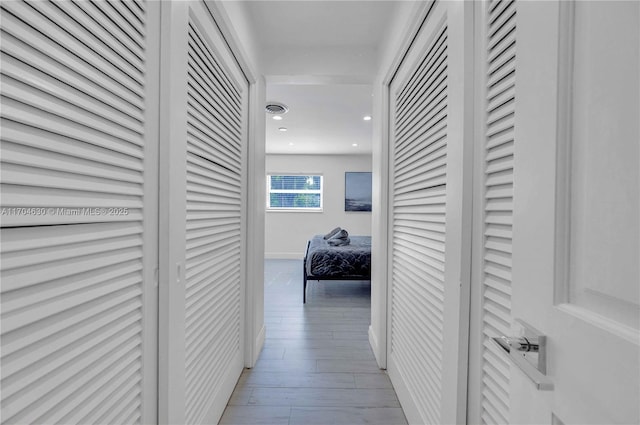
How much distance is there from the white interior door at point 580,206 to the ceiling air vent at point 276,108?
3.57 m

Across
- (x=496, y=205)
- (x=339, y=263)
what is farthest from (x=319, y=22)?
(x=339, y=263)

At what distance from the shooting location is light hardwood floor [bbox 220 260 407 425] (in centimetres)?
174

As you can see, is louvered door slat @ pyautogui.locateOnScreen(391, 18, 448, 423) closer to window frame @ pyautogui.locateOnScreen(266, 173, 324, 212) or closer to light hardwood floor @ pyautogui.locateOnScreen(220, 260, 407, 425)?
light hardwood floor @ pyautogui.locateOnScreen(220, 260, 407, 425)

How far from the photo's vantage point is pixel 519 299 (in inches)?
23.4

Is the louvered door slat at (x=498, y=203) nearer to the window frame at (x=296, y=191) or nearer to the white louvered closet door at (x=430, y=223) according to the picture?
the white louvered closet door at (x=430, y=223)

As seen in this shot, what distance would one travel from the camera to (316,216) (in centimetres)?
739

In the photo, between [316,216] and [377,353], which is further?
[316,216]

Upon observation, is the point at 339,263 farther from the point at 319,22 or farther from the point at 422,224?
the point at 319,22

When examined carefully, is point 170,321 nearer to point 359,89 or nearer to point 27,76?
point 27,76

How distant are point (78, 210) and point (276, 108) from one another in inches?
141

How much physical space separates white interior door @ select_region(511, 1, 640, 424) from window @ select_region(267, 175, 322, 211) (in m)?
6.84

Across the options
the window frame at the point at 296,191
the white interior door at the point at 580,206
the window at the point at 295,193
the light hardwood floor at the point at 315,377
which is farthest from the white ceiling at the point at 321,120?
the white interior door at the point at 580,206

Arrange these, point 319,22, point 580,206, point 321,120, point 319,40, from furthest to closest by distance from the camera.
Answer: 1. point 321,120
2. point 319,40
3. point 319,22
4. point 580,206

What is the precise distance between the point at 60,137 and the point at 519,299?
38.7 inches
